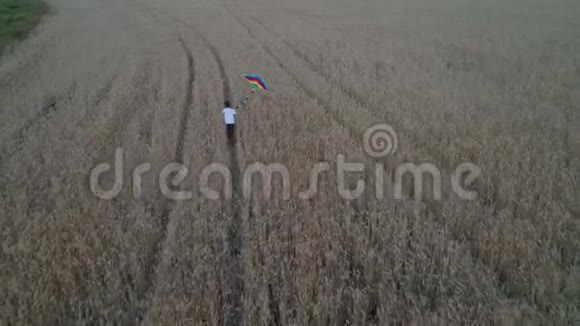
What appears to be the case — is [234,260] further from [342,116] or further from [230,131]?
[342,116]

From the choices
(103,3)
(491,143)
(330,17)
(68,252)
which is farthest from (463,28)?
(103,3)

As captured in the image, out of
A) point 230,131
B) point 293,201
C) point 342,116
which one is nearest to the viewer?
point 293,201

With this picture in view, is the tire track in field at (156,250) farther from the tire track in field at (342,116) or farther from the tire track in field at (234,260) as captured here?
the tire track in field at (342,116)

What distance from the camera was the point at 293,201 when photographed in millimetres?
4730

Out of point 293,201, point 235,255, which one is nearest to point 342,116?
point 293,201

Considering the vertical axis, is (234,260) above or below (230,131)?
below

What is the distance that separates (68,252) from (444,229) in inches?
143

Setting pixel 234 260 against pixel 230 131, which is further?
pixel 230 131

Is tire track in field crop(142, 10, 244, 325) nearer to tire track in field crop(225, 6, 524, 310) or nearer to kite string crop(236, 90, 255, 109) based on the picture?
tire track in field crop(225, 6, 524, 310)

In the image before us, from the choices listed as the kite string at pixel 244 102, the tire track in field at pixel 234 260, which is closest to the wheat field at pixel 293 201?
the tire track in field at pixel 234 260

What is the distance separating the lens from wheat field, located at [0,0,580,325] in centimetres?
320

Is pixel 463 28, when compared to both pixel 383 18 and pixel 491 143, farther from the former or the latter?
pixel 491 143

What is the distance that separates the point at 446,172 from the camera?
215 inches

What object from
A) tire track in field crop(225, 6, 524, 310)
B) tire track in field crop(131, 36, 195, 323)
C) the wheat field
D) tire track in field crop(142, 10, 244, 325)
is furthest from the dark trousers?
tire track in field crop(225, 6, 524, 310)
